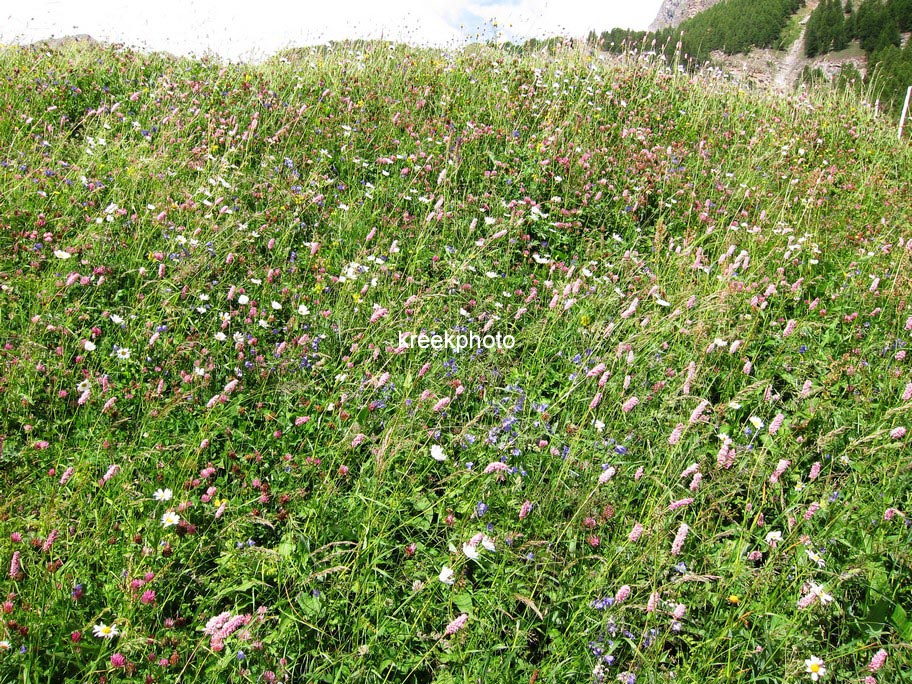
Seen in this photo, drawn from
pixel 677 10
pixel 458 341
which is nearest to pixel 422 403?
pixel 458 341

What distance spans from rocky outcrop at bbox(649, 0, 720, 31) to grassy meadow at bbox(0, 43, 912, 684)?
138604 mm

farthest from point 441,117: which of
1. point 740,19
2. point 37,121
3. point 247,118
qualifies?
point 740,19

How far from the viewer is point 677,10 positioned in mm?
165375

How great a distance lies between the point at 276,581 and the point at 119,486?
72 centimetres

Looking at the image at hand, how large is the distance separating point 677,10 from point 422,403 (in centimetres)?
19371

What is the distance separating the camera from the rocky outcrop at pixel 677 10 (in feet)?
471

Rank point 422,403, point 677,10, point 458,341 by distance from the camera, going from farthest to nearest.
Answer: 1. point 677,10
2. point 458,341
3. point 422,403

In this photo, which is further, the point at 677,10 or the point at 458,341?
the point at 677,10

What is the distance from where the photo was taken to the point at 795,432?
10.7ft

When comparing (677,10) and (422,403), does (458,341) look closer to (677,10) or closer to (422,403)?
(422,403)

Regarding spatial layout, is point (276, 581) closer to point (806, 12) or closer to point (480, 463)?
point (480, 463)

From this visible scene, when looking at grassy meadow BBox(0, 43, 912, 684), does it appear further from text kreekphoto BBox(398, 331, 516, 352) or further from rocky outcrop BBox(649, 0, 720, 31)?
rocky outcrop BBox(649, 0, 720, 31)

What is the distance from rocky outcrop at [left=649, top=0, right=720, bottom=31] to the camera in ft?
471

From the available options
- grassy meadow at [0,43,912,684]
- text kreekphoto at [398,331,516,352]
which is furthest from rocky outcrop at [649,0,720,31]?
text kreekphoto at [398,331,516,352]
